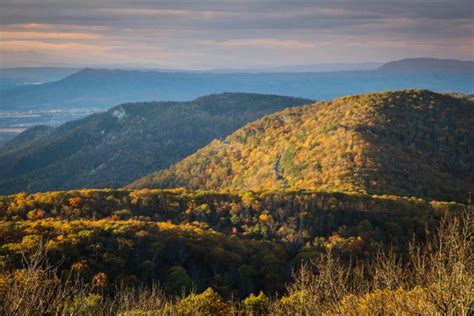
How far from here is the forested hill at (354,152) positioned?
90312 millimetres

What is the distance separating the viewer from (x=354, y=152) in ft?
325

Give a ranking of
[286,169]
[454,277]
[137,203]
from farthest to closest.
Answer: [286,169] → [137,203] → [454,277]

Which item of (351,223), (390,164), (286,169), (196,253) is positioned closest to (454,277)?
(196,253)

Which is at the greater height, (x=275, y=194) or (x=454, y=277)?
(x=454, y=277)

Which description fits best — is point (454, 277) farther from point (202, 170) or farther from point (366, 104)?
point (202, 170)

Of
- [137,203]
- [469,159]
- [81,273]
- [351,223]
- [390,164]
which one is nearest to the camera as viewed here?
[81,273]

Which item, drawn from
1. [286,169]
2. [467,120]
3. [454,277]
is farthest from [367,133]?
[454,277]

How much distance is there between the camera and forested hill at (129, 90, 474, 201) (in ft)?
296

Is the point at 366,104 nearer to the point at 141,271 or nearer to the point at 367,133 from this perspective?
the point at 367,133

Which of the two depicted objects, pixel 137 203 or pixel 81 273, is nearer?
pixel 81 273

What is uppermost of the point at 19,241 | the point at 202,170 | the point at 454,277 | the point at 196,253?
the point at 454,277

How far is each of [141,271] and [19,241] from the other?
33.5 ft

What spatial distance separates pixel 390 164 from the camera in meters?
92.1

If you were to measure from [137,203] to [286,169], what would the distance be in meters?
53.8
